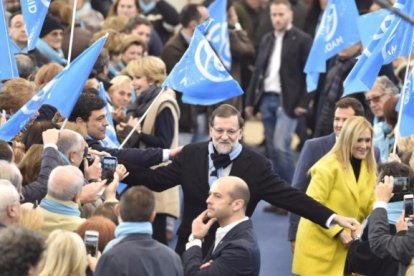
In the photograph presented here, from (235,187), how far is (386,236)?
118 centimetres

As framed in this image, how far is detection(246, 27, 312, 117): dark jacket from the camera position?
18.1m

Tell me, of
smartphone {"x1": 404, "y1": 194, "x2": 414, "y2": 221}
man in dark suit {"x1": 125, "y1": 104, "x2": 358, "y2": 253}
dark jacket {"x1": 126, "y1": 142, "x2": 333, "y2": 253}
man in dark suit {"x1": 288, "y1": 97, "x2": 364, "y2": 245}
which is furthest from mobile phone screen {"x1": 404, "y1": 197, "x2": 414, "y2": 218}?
man in dark suit {"x1": 288, "y1": 97, "x2": 364, "y2": 245}

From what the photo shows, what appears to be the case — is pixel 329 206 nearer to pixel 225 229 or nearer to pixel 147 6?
pixel 225 229

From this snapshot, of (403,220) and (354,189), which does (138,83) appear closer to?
(354,189)

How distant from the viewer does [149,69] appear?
1515cm

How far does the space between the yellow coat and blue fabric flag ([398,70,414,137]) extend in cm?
56

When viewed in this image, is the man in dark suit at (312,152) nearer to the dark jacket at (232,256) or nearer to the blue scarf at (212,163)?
the blue scarf at (212,163)

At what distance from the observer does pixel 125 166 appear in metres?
12.3

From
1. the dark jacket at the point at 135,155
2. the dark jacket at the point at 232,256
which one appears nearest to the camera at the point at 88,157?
the dark jacket at the point at 135,155

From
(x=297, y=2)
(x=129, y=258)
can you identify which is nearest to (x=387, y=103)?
(x=129, y=258)

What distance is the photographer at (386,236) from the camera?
10.9 m

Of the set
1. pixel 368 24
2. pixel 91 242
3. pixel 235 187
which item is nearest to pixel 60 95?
pixel 235 187

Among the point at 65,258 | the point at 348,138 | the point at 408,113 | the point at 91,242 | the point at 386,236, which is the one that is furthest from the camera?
the point at 408,113

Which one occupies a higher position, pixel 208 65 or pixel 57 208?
pixel 208 65
